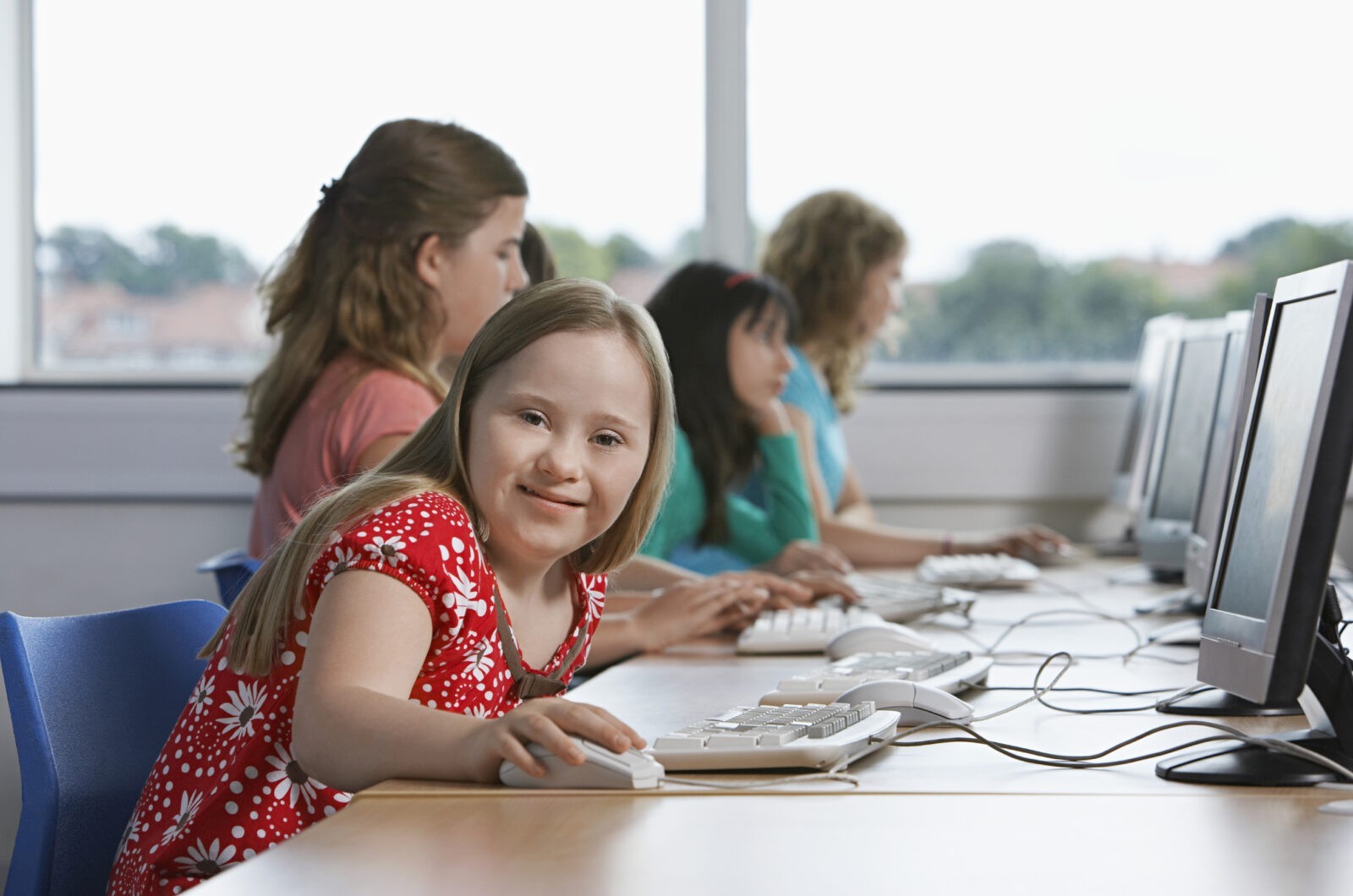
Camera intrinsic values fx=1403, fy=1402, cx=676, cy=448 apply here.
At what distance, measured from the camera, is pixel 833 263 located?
318cm

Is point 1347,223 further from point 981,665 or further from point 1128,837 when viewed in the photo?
point 1128,837

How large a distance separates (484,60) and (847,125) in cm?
89

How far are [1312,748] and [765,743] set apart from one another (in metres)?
0.41

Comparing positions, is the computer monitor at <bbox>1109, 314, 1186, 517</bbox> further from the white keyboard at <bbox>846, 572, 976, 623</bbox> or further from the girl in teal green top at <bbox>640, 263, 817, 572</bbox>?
the white keyboard at <bbox>846, 572, 976, 623</bbox>

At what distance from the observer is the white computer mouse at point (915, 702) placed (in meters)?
1.17

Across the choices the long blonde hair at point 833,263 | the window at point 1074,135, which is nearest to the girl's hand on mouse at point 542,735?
the long blonde hair at point 833,263

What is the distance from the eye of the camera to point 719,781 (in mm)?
967

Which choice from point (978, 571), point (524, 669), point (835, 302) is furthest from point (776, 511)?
point (524, 669)

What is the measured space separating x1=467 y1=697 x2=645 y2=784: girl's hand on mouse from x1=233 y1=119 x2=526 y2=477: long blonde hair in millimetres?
1027

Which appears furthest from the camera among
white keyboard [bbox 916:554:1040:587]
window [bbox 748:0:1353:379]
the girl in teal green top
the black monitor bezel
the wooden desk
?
window [bbox 748:0:1353:379]

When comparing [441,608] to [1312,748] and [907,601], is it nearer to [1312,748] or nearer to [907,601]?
[1312,748]

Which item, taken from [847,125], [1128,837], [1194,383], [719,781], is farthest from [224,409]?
→ [1128,837]

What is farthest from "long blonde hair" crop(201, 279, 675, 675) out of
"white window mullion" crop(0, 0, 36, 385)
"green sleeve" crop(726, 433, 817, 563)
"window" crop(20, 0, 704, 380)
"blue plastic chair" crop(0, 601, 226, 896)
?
"white window mullion" crop(0, 0, 36, 385)

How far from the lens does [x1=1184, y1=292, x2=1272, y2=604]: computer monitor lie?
1.32m
